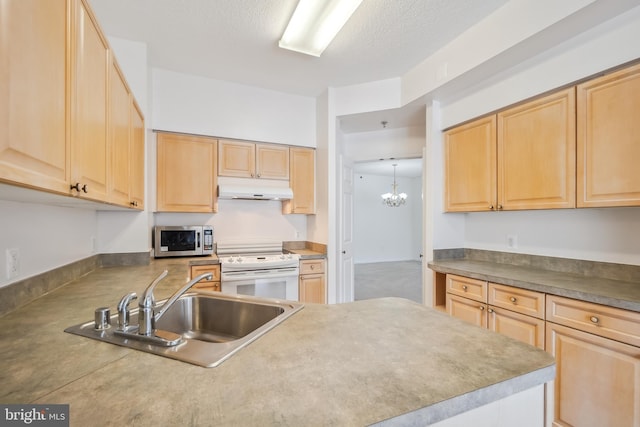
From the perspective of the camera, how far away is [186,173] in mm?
2982

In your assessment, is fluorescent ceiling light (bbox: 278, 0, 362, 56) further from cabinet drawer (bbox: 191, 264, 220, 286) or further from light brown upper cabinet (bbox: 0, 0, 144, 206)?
cabinet drawer (bbox: 191, 264, 220, 286)

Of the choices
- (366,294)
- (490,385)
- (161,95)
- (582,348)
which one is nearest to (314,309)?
(490,385)

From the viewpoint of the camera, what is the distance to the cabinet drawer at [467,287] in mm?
2123

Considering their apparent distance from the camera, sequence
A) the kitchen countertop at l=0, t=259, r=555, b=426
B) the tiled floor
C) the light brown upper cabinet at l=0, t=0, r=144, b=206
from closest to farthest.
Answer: the kitchen countertop at l=0, t=259, r=555, b=426, the light brown upper cabinet at l=0, t=0, r=144, b=206, the tiled floor

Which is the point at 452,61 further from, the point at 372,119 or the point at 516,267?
the point at 516,267

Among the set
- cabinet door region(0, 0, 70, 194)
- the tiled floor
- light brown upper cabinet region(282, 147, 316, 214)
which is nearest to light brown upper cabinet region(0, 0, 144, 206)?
cabinet door region(0, 0, 70, 194)

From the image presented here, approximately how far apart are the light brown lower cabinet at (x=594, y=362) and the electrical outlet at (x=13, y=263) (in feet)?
8.24

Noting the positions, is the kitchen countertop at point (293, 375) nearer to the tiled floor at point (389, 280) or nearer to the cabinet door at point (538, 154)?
the cabinet door at point (538, 154)

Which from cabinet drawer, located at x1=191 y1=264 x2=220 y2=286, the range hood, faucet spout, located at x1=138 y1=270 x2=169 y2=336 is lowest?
cabinet drawer, located at x1=191 y1=264 x2=220 y2=286

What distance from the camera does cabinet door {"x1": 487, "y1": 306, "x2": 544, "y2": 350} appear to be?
1.76 metres

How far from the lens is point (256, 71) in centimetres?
293

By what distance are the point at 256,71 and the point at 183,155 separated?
1.14 m

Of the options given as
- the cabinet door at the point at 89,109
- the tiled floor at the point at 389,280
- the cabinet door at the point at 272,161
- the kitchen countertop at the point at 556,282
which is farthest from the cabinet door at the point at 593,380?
the tiled floor at the point at 389,280

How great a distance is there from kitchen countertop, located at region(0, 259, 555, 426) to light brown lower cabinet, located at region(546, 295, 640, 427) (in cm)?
102
